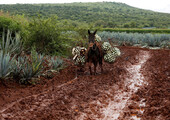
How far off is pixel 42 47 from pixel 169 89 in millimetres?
5299

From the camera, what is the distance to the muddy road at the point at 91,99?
10.8 ft

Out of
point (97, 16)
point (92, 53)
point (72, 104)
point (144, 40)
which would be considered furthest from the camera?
point (97, 16)

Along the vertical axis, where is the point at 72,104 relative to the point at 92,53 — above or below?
below

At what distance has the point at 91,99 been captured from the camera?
416 cm

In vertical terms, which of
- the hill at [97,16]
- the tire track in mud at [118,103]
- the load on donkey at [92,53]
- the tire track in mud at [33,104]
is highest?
the hill at [97,16]

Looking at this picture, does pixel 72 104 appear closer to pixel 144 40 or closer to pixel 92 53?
pixel 92 53

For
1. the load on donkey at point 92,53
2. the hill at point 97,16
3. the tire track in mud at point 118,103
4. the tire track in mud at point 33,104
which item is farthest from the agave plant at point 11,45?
A: the hill at point 97,16

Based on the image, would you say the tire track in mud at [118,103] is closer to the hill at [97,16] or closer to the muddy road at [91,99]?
the muddy road at [91,99]

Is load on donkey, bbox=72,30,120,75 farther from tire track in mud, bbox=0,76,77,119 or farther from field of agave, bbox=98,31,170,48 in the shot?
field of agave, bbox=98,31,170,48

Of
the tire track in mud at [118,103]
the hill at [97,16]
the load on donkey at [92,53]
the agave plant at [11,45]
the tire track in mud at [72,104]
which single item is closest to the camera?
the tire track in mud at [72,104]

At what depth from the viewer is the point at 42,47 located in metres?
7.96

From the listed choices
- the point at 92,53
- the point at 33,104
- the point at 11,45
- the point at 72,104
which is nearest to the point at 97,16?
the point at 11,45

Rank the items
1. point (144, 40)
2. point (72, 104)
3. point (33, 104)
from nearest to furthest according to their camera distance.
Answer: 1. point (33, 104)
2. point (72, 104)
3. point (144, 40)

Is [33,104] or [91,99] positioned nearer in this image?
[33,104]
